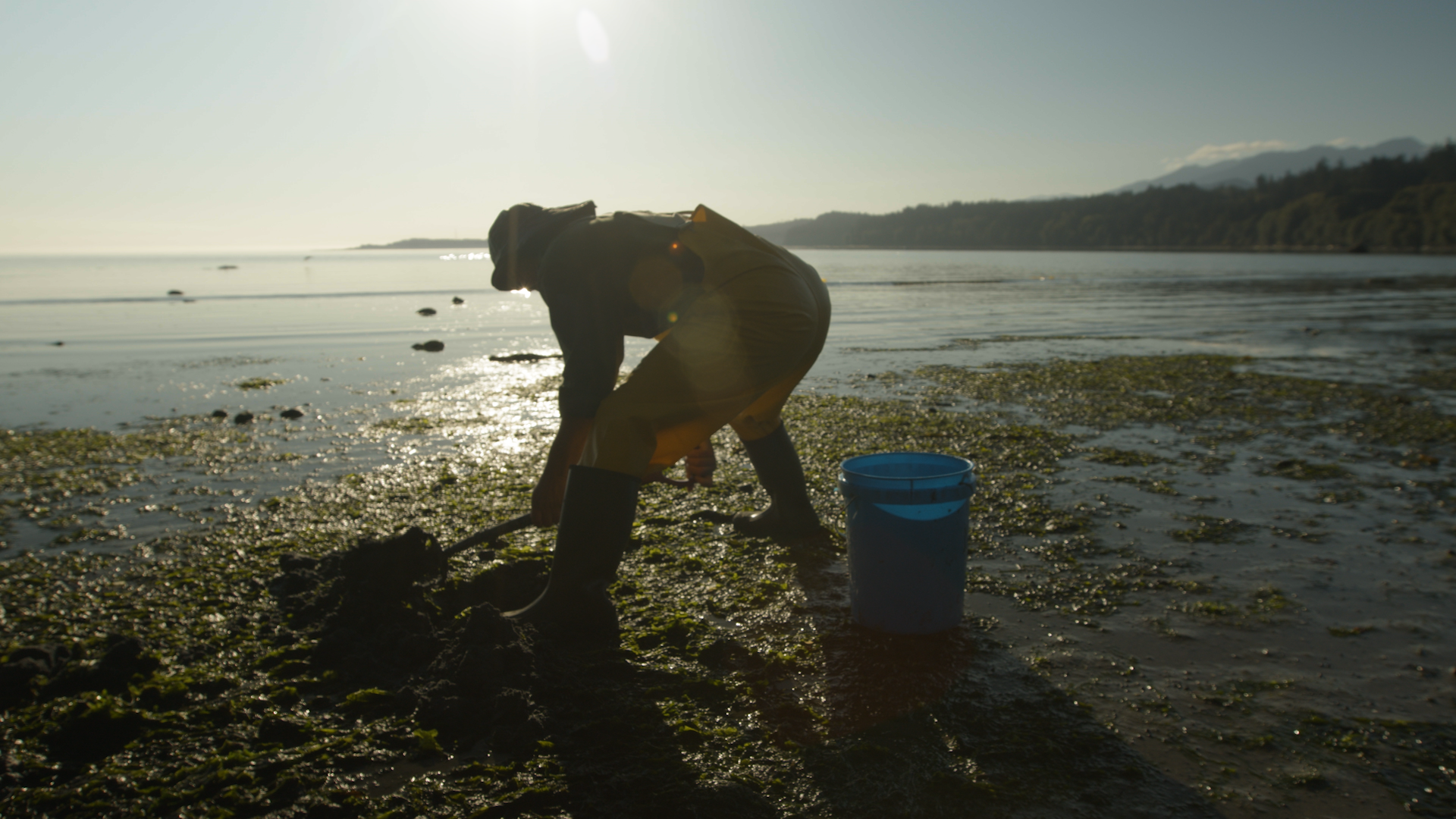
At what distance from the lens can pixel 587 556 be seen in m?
3.13

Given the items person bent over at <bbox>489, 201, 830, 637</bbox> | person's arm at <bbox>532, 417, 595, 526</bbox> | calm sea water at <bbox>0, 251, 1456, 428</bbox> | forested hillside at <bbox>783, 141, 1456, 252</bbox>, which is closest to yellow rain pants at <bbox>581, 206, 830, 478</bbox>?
person bent over at <bbox>489, 201, 830, 637</bbox>

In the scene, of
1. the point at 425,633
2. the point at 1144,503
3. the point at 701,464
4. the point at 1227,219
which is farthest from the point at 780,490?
the point at 1227,219

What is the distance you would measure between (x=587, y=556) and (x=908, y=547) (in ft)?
4.26

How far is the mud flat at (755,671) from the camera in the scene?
2.37m

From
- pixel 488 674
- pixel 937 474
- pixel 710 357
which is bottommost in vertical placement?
pixel 488 674

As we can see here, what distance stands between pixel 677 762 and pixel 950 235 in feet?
527

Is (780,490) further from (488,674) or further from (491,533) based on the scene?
(488,674)

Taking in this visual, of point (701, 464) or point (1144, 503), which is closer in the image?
point (701, 464)

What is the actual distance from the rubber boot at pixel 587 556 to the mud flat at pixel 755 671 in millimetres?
176

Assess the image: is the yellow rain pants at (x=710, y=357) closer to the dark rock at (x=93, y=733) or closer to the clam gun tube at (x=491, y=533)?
the clam gun tube at (x=491, y=533)

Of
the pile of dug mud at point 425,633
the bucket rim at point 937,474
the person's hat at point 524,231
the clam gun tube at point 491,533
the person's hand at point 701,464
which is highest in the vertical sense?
the person's hat at point 524,231

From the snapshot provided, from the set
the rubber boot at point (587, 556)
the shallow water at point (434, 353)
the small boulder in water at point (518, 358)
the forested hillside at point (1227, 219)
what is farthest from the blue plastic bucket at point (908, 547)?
the forested hillside at point (1227, 219)

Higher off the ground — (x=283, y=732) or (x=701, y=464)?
(x=701, y=464)

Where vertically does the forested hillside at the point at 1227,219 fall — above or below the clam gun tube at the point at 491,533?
above
